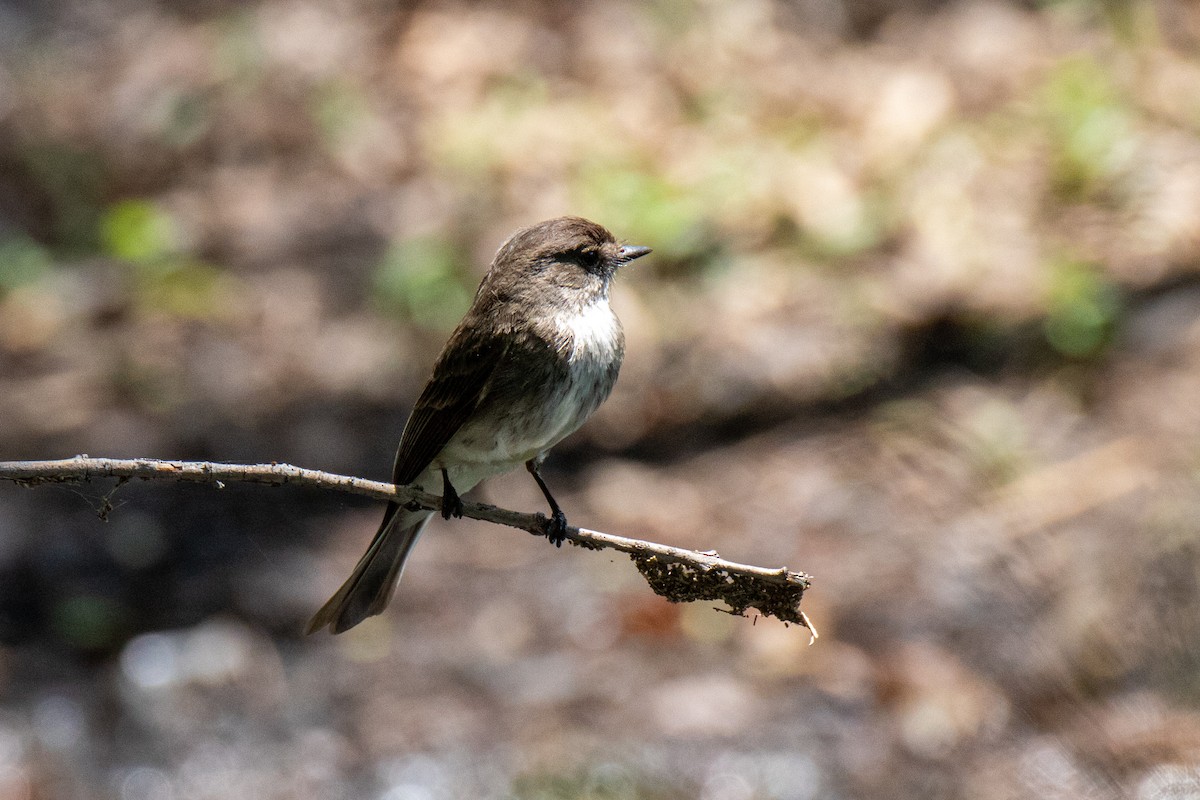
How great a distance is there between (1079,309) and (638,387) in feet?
6.93

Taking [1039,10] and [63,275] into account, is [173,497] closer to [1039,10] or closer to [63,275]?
[63,275]

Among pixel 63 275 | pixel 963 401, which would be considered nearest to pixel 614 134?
pixel 963 401

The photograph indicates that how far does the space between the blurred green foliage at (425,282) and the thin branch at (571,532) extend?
11.9 ft

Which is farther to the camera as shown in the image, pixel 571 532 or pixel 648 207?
pixel 648 207

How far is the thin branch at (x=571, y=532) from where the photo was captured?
2.39m

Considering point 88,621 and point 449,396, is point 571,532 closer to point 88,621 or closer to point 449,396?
point 449,396

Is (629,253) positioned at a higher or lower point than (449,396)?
higher

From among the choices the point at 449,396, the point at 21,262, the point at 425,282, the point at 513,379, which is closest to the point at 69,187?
the point at 21,262

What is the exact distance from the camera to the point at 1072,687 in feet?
15.7

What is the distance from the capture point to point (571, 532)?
3.02 meters

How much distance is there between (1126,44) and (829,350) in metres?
2.81

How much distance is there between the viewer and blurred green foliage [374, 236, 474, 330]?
21.7ft

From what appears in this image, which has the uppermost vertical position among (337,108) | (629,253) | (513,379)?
(629,253)

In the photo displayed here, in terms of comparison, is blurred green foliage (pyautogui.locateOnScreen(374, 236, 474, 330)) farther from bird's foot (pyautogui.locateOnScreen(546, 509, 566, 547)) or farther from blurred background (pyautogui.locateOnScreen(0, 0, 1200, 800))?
bird's foot (pyautogui.locateOnScreen(546, 509, 566, 547))
